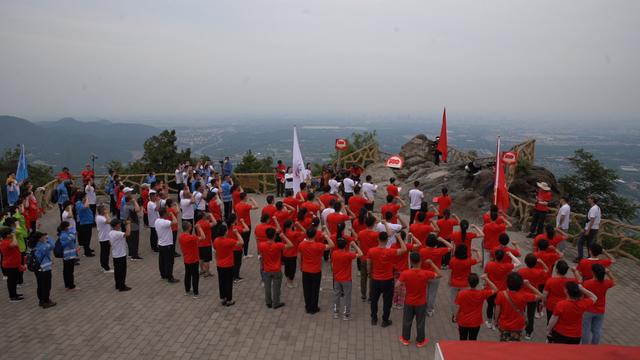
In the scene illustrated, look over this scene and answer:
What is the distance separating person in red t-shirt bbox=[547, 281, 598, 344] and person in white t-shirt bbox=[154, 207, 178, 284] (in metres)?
6.98

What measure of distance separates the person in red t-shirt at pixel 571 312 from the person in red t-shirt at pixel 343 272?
3.06 meters

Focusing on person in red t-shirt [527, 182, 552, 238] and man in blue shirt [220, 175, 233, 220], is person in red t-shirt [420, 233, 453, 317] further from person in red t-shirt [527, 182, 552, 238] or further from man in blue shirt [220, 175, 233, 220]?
man in blue shirt [220, 175, 233, 220]

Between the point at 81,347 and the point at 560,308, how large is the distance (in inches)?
282

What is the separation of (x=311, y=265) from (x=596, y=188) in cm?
2627

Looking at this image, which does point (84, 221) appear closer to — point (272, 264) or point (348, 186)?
point (272, 264)

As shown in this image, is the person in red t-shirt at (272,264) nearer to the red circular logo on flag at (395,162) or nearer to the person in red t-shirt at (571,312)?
the person in red t-shirt at (571,312)

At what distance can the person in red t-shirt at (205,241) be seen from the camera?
352 inches

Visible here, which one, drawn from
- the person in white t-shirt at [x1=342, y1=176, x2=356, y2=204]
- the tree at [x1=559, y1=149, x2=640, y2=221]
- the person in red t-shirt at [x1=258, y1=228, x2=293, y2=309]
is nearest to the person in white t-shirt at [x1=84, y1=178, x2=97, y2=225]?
the person in red t-shirt at [x1=258, y1=228, x2=293, y2=309]

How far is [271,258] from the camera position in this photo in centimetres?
785

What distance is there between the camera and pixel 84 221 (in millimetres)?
10938

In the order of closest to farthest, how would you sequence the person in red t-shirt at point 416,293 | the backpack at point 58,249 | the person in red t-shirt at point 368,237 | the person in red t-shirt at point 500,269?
1. the person in red t-shirt at point 416,293
2. the person in red t-shirt at point 500,269
3. the person in red t-shirt at point 368,237
4. the backpack at point 58,249

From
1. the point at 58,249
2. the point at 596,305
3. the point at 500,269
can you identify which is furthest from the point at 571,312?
the point at 58,249

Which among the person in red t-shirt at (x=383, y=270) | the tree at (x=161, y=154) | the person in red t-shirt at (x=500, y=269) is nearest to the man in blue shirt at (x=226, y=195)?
the person in red t-shirt at (x=383, y=270)

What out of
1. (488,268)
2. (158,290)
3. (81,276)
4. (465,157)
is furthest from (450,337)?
(465,157)
